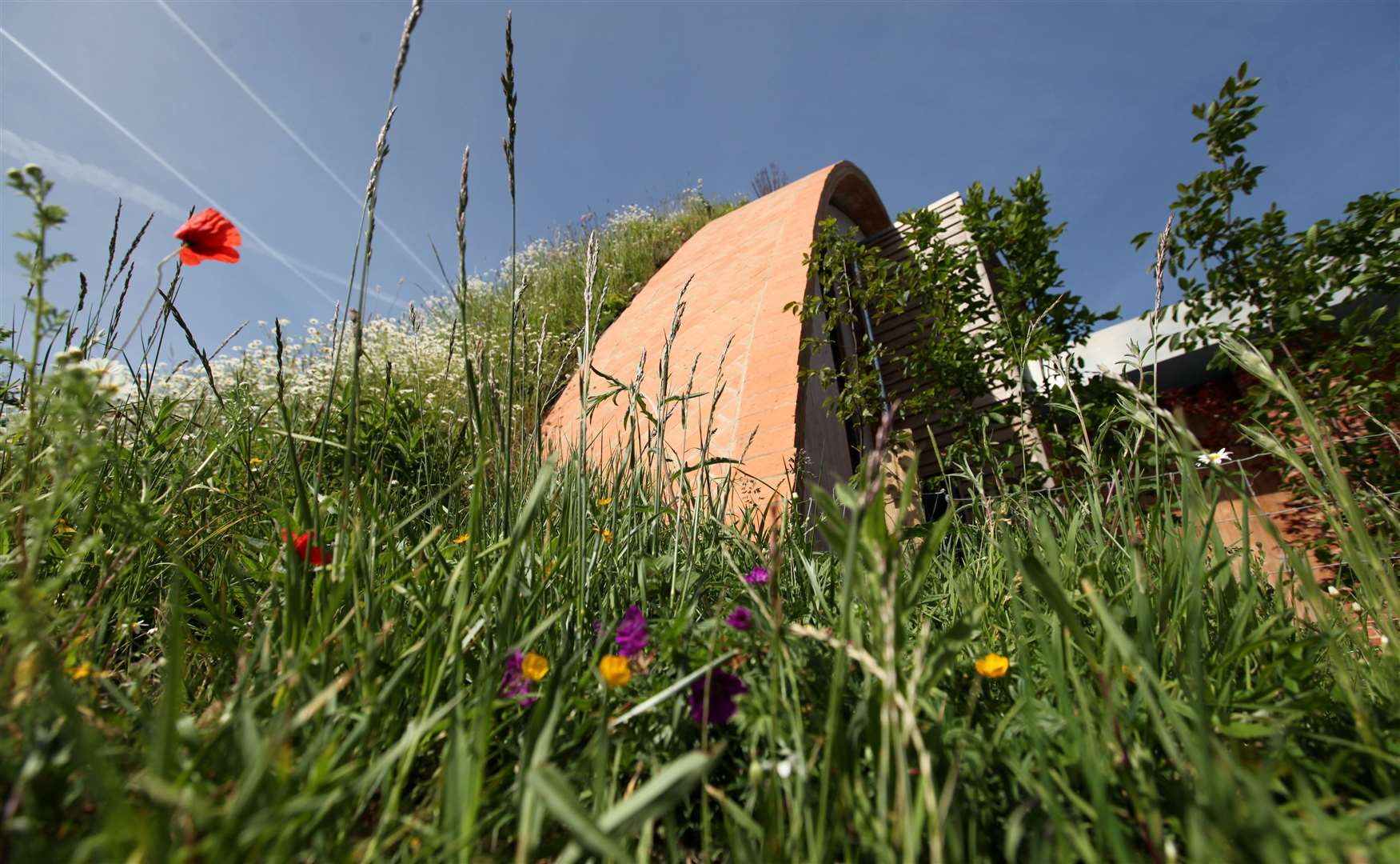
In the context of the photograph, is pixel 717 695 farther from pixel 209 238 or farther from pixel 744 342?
pixel 744 342

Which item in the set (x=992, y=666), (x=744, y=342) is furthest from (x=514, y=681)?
(x=744, y=342)

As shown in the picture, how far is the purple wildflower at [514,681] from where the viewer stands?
28.7 inches

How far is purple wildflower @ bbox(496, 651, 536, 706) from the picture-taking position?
73cm

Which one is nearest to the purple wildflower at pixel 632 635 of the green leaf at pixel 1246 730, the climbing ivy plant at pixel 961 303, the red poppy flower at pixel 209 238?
the green leaf at pixel 1246 730

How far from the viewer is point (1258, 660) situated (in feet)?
2.88

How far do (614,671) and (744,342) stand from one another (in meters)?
3.99

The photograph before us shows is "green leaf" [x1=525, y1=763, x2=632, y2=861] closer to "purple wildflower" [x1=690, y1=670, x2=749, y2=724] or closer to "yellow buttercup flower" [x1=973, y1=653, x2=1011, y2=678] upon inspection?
"purple wildflower" [x1=690, y1=670, x2=749, y2=724]

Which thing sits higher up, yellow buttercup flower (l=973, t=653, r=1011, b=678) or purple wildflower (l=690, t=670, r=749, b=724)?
yellow buttercup flower (l=973, t=653, r=1011, b=678)

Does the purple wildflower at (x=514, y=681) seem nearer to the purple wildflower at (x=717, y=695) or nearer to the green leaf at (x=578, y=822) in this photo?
the purple wildflower at (x=717, y=695)

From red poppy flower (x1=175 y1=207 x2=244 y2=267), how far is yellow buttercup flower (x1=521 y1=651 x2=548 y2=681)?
939 millimetres

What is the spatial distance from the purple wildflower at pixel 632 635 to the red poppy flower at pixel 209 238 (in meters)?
0.98

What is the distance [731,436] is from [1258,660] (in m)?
3.08

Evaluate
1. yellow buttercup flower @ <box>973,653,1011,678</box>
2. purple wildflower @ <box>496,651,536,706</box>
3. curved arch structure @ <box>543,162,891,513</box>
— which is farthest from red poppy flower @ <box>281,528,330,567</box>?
curved arch structure @ <box>543,162,891,513</box>

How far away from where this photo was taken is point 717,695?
71 cm
